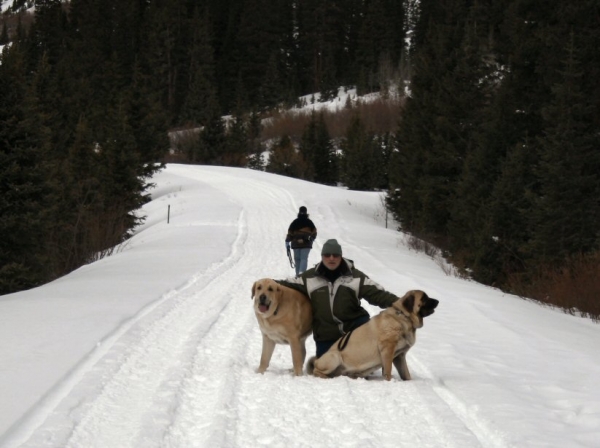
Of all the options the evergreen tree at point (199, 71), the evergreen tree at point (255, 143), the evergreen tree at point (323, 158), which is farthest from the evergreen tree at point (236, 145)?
the evergreen tree at point (199, 71)

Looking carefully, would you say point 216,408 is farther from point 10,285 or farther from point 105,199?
point 105,199

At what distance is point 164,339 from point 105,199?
76.7 feet

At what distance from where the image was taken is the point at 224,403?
5621 millimetres

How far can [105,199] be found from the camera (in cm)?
3011

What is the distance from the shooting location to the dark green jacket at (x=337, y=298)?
7.07 metres

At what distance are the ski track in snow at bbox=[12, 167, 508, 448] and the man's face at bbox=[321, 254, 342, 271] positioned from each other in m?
1.32

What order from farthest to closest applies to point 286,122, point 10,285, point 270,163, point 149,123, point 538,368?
1. point 286,122
2. point 270,163
3. point 149,123
4. point 10,285
5. point 538,368

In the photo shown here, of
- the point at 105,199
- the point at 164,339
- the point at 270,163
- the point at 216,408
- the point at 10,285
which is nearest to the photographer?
the point at 216,408

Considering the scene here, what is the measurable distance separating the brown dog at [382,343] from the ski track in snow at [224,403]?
188mm

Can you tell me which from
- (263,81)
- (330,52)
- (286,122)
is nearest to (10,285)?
(286,122)

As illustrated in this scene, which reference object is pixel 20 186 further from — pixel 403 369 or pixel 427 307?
pixel 427 307

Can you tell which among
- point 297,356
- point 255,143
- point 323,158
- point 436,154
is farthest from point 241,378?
point 255,143

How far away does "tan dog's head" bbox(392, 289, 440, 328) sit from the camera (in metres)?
6.29

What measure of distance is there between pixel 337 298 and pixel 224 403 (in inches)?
80.2
